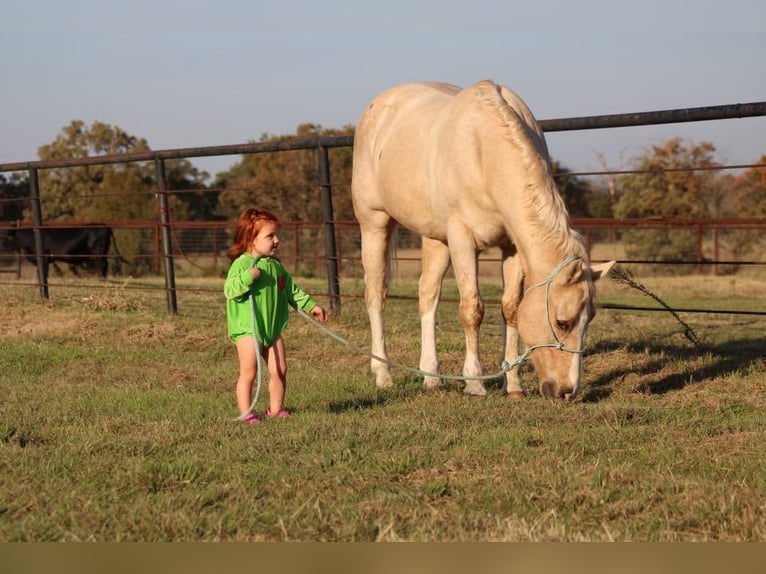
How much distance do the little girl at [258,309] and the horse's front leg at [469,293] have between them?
1136mm

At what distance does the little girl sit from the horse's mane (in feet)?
4.23

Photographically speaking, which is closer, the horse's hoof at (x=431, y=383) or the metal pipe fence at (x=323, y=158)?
the horse's hoof at (x=431, y=383)

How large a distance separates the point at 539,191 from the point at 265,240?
59.8 inches

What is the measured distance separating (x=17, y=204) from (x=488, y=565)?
4600cm

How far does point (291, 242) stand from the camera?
997 inches

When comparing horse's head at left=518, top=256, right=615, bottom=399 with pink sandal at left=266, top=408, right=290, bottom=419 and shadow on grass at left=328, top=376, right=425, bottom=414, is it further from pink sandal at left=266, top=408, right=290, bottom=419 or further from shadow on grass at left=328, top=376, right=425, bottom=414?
pink sandal at left=266, top=408, right=290, bottom=419

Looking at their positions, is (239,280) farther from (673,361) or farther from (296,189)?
(296,189)

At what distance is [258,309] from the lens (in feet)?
16.8

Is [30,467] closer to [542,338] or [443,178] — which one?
[542,338]

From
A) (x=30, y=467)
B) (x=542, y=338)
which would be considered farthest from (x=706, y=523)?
(x=30, y=467)

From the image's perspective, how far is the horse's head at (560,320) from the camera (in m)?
5.17

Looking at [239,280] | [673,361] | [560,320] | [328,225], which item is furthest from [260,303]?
[328,225]

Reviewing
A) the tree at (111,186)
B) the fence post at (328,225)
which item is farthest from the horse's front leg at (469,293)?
the tree at (111,186)

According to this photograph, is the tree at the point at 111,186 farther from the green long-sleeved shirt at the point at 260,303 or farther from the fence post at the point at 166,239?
the green long-sleeved shirt at the point at 260,303
